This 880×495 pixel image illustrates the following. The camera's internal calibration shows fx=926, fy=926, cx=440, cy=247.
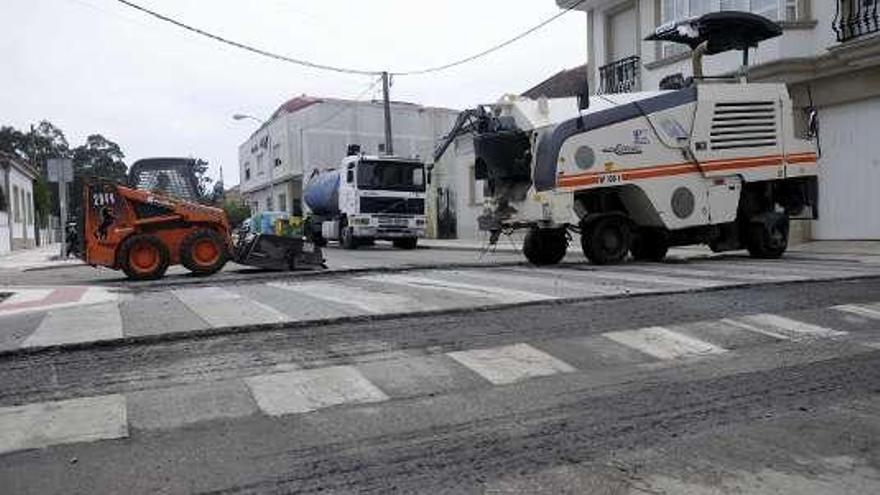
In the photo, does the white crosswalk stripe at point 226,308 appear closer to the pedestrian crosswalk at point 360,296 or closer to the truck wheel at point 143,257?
the pedestrian crosswalk at point 360,296

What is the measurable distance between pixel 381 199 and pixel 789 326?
70.7ft

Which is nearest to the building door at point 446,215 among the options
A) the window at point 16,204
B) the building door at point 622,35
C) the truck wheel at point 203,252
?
the building door at point 622,35

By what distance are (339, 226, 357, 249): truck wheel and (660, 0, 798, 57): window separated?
10.9 meters

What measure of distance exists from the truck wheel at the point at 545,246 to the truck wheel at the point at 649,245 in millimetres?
1187

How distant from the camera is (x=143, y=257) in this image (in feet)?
48.9

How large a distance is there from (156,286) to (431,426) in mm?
8309

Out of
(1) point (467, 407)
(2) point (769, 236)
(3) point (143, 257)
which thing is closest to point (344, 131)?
(3) point (143, 257)

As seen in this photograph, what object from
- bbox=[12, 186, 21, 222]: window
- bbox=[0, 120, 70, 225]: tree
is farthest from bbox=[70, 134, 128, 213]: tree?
bbox=[12, 186, 21, 222]: window

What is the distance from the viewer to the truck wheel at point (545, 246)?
1579cm

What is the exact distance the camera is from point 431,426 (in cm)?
515

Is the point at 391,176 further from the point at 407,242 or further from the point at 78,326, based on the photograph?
the point at 78,326

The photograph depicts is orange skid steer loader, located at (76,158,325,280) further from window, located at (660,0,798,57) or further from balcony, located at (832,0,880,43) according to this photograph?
balcony, located at (832,0,880,43)

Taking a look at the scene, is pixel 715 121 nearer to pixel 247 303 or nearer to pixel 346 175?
pixel 247 303

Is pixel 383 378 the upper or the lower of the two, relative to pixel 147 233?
lower
